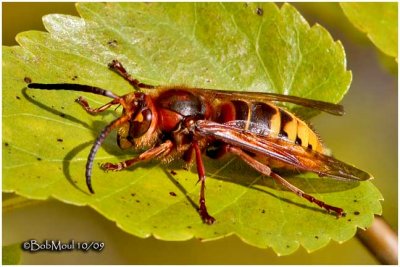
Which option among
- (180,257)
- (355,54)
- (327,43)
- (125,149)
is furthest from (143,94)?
(355,54)

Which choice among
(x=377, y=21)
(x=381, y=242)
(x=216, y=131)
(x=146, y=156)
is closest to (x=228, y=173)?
(x=216, y=131)

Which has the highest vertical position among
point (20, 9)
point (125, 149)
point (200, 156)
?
point (20, 9)

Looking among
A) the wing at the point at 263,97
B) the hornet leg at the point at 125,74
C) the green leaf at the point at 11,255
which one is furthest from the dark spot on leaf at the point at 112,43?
the green leaf at the point at 11,255

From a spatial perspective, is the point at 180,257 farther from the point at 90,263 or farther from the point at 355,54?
the point at 355,54

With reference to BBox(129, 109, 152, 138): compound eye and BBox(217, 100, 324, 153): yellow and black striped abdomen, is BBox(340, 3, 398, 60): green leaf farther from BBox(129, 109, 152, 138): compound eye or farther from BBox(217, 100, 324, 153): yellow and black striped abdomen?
BBox(129, 109, 152, 138): compound eye

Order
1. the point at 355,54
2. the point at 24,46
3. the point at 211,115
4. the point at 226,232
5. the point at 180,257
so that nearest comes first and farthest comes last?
the point at 226,232 < the point at 24,46 < the point at 211,115 < the point at 180,257 < the point at 355,54

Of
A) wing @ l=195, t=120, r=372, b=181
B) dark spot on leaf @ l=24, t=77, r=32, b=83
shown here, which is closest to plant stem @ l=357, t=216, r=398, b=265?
wing @ l=195, t=120, r=372, b=181
